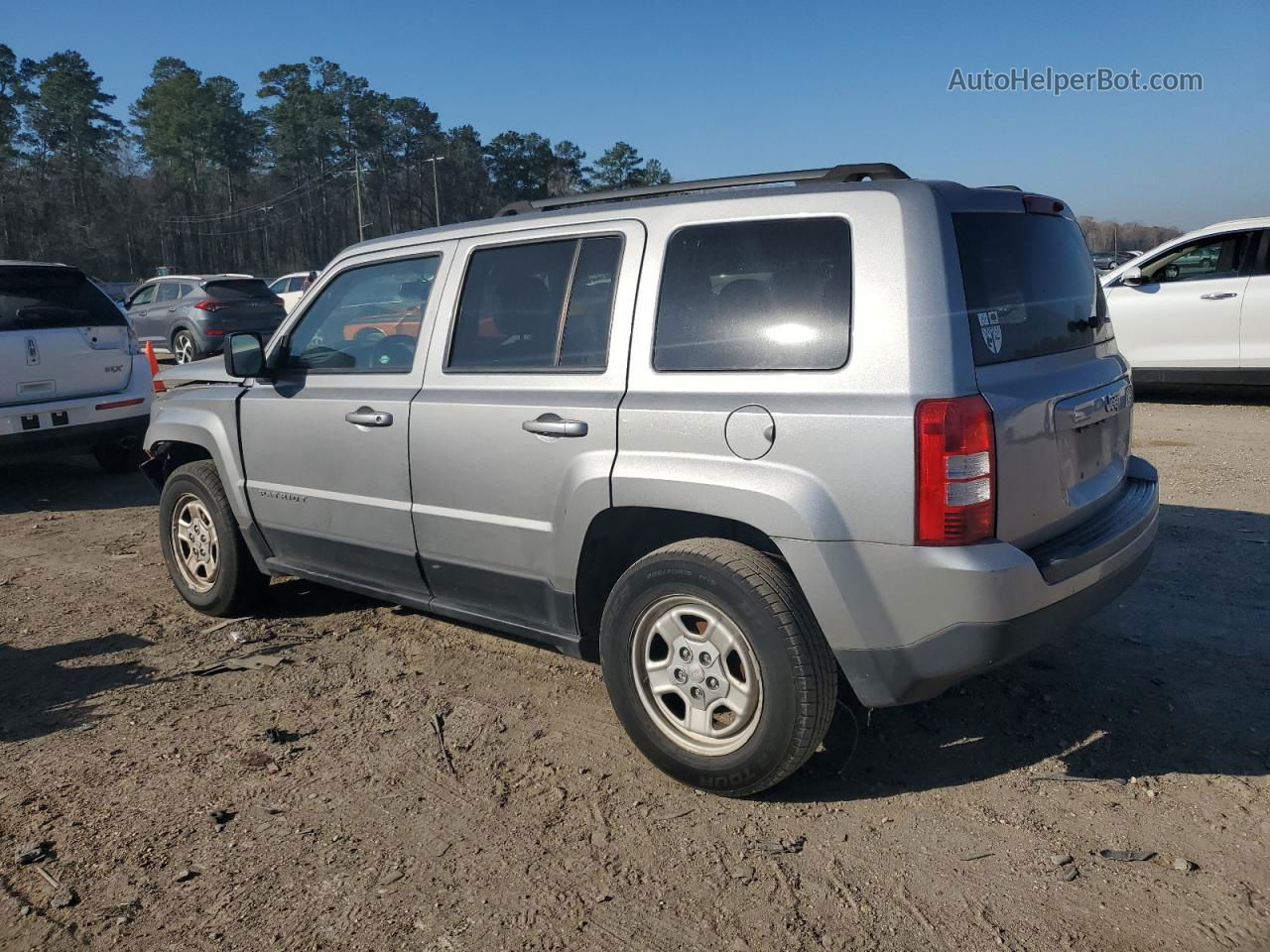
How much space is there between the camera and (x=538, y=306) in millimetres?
3830

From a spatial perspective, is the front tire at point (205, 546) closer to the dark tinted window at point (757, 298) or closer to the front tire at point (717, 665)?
the front tire at point (717, 665)

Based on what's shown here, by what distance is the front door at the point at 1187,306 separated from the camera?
9.89 metres

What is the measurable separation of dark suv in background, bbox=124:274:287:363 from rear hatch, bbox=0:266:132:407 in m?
10.3

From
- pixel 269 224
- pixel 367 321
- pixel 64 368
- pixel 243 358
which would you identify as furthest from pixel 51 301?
pixel 269 224

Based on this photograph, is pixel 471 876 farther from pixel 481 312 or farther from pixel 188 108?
pixel 188 108

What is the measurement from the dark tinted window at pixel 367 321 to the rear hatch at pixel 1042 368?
2.27 m

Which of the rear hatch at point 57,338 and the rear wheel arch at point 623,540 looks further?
the rear hatch at point 57,338

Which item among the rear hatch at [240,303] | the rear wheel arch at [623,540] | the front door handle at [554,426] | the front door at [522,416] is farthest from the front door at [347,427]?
the rear hatch at [240,303]

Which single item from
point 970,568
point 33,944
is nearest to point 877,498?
point 970,568

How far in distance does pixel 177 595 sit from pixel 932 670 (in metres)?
4.38

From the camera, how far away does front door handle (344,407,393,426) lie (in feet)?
13.6

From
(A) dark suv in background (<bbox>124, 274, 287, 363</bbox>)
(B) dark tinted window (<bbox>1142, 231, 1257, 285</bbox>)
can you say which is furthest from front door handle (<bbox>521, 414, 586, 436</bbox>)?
(A) dark suv in background (<bbox>124, 274, 287, 363</bbox>)

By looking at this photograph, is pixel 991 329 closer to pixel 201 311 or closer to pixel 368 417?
pixel 368 417

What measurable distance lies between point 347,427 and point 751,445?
2.06 meters
